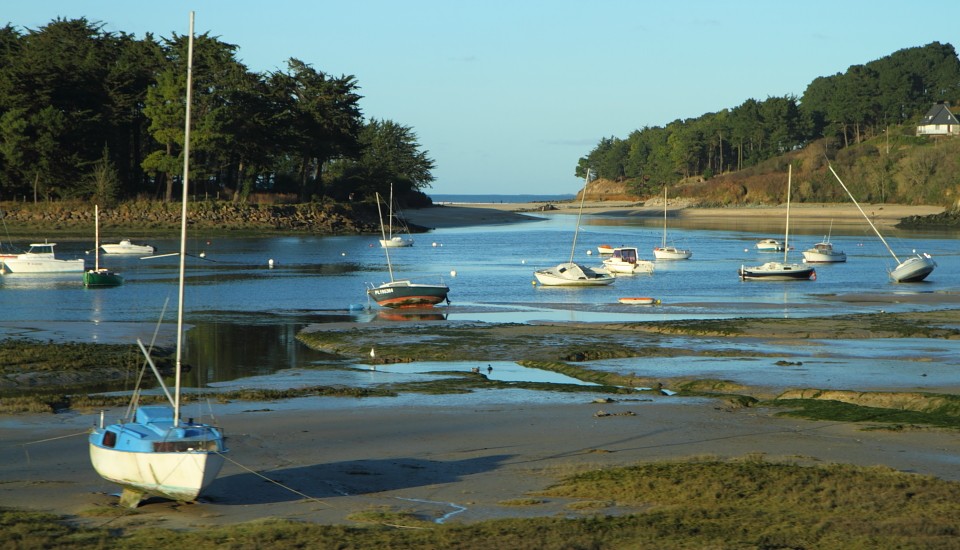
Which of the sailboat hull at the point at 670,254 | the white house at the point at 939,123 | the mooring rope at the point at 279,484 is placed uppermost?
the white house at the point at 939,123

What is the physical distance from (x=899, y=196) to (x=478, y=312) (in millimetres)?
132581

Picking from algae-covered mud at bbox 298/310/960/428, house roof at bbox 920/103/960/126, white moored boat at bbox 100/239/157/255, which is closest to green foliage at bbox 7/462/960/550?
algae-covered mud at bbox 298/310/960/428

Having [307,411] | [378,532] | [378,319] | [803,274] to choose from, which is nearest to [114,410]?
[307,411]

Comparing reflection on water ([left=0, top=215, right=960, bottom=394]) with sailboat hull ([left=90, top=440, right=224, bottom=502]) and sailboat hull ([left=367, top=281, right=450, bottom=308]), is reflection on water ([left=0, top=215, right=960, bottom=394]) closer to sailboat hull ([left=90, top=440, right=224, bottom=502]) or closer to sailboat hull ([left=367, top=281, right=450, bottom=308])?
sailboat hull ([left=367, top=281, right=450, bottom=308])

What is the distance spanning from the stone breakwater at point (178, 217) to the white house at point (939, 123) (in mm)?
105803

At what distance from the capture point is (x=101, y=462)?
1519 centimetres

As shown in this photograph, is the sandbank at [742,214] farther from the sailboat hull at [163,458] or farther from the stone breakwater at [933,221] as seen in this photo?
the sailboat hull at [163,458]

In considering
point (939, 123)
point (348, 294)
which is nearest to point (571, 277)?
point (348, 294)

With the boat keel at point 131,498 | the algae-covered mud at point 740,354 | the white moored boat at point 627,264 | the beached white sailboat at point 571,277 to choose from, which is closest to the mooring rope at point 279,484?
the boat keel at point 131,498

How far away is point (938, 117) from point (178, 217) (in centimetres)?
12913

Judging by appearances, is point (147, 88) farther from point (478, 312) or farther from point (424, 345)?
point (424, 345)

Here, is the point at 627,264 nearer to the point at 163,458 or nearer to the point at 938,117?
the point at 163,458

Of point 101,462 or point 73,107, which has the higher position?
point 73,107

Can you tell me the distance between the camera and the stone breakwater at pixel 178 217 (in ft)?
331
